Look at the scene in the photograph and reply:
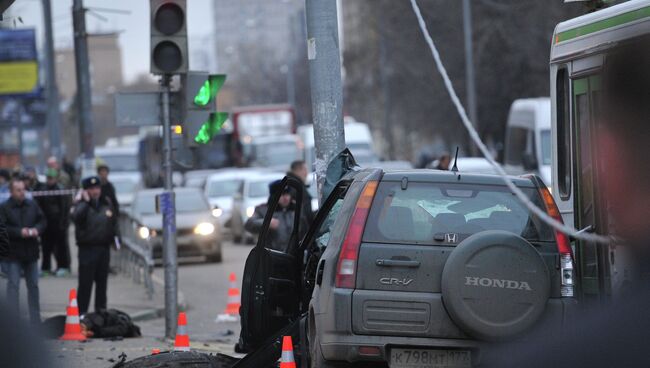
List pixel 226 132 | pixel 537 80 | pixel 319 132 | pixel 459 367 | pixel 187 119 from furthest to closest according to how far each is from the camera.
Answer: pixel 226 132, pixel 537 80, pixel 187 119, pixel 319 132, pixel 459 367

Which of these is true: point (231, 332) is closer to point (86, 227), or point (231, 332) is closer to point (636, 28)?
point (86, 227)

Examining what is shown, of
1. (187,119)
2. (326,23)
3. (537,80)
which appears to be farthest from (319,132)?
(537,80)

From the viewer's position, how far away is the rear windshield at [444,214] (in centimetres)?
820

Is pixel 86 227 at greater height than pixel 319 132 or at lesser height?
lesser

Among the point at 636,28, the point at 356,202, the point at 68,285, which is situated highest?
the point at 636,28

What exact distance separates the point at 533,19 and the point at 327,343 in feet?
115

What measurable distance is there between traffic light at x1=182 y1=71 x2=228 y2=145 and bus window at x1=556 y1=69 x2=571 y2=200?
14.2 ft

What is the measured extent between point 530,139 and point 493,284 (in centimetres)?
2042

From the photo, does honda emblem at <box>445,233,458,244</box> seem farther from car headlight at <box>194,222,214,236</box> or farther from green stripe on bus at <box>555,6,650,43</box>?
car headlight at <box>194,222,214,236</box>

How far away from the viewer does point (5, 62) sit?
54344 millimetres

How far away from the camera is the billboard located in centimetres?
5400

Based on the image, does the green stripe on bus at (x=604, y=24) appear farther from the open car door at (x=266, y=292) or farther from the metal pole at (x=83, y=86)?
the metal pole at (x=83, y=86)

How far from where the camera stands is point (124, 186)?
4003cm

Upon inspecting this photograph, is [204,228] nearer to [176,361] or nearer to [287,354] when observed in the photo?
[176,361]
